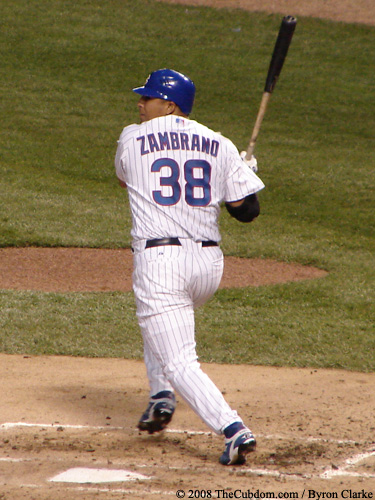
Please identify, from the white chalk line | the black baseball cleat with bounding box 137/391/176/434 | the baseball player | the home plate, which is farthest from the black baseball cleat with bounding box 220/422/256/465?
the black baseball cleat with bounding box 137/391/176/434

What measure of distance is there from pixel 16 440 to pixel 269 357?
264cm

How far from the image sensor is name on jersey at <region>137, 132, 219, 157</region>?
3.92 meters

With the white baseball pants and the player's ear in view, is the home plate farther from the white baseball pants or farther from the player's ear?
the player's ear

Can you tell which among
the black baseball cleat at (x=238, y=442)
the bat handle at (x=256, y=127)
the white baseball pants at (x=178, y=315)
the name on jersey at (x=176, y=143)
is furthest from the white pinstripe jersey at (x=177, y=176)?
the black baseball cleat at (x=238, y=442)

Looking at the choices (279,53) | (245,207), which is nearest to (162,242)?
(245,207)

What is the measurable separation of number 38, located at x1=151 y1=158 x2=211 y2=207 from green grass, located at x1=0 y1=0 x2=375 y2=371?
2.68 m

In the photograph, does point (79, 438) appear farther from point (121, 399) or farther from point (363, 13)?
point (363, 13)

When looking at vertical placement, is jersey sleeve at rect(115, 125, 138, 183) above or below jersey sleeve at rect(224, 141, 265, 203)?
above

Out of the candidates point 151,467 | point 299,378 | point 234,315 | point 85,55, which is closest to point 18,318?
point 234,315

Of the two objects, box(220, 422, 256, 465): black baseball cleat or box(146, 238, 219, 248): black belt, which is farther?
box(146, 238, 219, 248): black belt

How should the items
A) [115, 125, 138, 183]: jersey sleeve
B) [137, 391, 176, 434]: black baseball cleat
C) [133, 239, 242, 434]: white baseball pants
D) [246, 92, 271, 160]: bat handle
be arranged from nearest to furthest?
[133, 239, 242, 434]: white baseball pants, [115, 125, 138, 183]: jersey sleeve, [137, 391, 176, 434]: black baseball cleat, [246, 92, 271, 160]: bat handle

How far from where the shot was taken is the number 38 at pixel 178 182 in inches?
154

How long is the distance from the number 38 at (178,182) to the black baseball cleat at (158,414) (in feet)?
3.93

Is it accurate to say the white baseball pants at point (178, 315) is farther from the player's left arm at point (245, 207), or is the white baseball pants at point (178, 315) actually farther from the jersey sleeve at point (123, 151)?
the jersey sleeve at point (123, 151)
